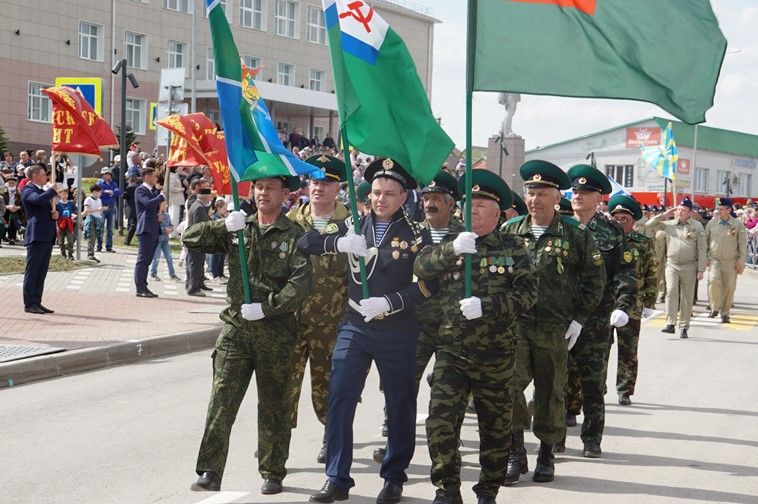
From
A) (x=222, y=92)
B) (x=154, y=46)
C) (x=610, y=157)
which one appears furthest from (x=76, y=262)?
(x=610, y=157)

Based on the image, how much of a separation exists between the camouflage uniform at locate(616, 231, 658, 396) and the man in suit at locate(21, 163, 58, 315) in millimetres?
8122

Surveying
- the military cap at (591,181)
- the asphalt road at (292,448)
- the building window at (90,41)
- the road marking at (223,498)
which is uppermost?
the building window at (90,41)

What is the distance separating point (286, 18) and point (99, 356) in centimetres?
5398

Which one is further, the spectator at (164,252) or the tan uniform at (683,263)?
the spectator at (164,252)

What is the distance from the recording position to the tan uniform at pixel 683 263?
17.1m

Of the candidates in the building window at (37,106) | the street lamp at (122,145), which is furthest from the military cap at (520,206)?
the building window at (37,106)

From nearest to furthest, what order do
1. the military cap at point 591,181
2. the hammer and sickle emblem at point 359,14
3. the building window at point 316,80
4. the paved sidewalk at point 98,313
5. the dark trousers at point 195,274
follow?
the hammer and sickle emblem at point 359,14 < the military cap at point 591,181 < the paved sidewalk at point 98,313 < the dark trousers at point 195,274 < the building window at point 316,80

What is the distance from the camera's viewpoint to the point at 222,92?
23.4 feet

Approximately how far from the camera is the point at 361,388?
6938mm

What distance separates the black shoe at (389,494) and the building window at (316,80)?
6075cm

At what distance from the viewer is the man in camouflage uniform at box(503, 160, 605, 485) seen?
25.3 feet

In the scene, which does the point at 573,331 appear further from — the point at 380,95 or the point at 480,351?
the point at 380,95

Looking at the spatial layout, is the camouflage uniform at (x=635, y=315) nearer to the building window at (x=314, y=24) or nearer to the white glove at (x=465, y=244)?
the white glove at (x=465, y=244)

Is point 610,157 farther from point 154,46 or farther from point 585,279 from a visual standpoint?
point 585,279
